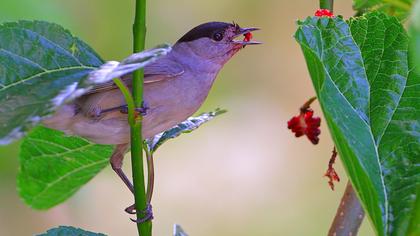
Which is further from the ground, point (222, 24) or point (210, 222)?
point (222, 24)

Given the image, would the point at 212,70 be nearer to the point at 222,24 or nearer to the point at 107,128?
the point at 222,24

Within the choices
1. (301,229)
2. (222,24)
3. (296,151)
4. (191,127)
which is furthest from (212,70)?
(296,151)

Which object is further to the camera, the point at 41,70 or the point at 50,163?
the point at 50,163

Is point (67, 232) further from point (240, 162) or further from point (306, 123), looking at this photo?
point (240, 162)

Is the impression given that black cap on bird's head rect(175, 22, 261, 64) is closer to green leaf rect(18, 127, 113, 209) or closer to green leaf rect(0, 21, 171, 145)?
green leaf rect(18, 127, 113, 209)

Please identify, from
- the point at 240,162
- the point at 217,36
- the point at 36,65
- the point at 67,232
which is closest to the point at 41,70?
the point at 36,65

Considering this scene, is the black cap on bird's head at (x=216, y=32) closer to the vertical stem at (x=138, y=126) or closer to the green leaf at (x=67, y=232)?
the green leaf at (x=67, y=232)

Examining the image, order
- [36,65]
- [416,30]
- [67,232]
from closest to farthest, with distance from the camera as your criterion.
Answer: [416,30]
[36,65]
[67,232]
